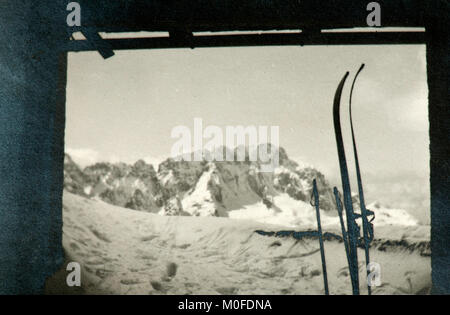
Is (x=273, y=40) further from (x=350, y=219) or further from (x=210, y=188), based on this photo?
(x=210, y=188)

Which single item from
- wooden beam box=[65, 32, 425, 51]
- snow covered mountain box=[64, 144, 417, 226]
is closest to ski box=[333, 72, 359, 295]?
wooden beam box=[65, 32, 425, 51]

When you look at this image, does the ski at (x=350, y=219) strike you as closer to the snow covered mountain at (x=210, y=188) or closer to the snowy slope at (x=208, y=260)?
the snowy slope at (x=208, y=260)

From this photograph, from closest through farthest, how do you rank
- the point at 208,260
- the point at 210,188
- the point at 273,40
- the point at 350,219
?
the point at 350,219, the point at 273,40, the point at 208,260, the point at 210,188

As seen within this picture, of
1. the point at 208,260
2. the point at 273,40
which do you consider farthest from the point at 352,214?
the point at 208,260

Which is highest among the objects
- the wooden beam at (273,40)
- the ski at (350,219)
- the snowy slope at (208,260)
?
the wooden beam at (273,40)

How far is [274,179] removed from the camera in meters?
116

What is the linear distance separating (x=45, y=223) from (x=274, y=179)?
115385mm

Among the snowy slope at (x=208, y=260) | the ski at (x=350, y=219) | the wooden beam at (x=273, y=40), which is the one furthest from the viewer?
the snowy slope at (x=208, y=260)

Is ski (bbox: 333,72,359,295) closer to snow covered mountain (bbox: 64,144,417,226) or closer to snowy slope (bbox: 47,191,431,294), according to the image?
→ snowy slope (bbox: 47,191,431,294)

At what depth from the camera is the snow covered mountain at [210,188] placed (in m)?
95.4

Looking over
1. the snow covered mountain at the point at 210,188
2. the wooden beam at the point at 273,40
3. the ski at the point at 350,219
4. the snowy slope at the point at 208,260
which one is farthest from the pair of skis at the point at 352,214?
the snow covered mountain at the point at 210,188

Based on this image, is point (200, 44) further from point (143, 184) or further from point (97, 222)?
point (143, 184)

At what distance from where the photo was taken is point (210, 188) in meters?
97.9

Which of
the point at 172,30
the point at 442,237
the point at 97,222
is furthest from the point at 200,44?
the point at 97,222
